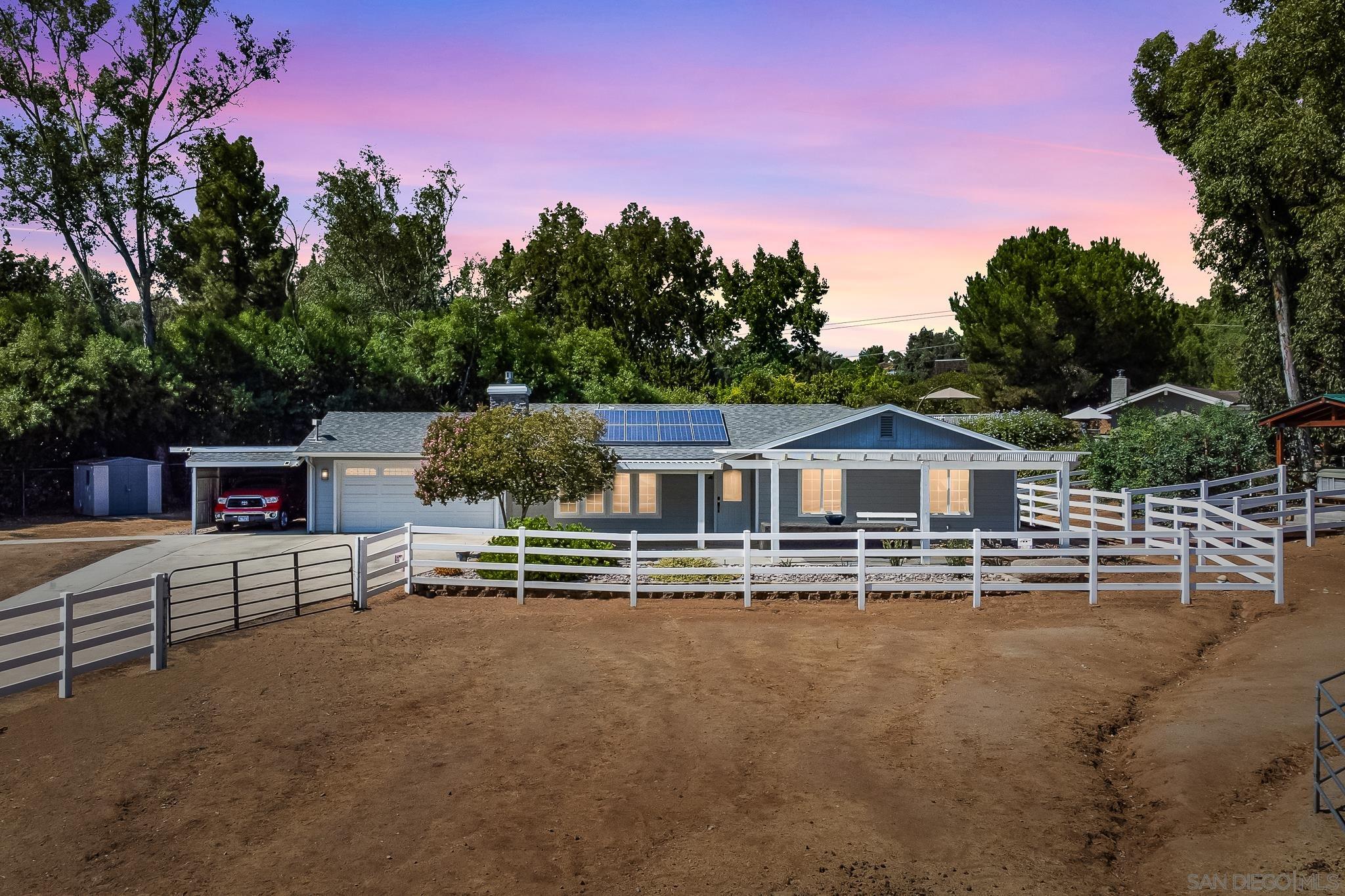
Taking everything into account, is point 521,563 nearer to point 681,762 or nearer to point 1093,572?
point 681,762

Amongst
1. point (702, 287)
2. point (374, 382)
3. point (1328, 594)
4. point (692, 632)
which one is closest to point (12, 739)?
point (692, 632)

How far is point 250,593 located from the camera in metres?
17.8

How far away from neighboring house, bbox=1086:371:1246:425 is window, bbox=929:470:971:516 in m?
30.0

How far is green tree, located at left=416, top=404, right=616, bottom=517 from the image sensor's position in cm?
1969

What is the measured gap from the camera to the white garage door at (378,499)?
29266 mm

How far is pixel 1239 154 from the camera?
3178cm

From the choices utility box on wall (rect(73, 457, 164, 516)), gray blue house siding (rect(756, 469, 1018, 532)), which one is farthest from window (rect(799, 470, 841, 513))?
utility box on wall (rect(73, 457, 164, 516))

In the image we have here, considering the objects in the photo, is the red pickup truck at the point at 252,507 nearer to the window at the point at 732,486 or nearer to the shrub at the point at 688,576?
the window at the point at 732,486

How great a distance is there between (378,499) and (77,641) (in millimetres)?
16633

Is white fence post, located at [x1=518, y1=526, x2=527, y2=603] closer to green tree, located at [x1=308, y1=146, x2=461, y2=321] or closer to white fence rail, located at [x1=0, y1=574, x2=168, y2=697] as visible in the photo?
white fence rail, located at [x1=0, y1=574, x2=168, y2=697]

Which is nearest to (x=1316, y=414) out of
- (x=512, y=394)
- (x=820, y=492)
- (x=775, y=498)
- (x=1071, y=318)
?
(x=820, y=492)

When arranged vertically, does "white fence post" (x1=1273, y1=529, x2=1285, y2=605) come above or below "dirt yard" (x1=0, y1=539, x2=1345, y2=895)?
above

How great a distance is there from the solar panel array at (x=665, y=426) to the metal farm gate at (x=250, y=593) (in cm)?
856

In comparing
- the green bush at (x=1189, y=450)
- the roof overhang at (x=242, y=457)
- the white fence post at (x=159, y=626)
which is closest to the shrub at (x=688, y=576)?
the white fence post at (x=159, y=626)
